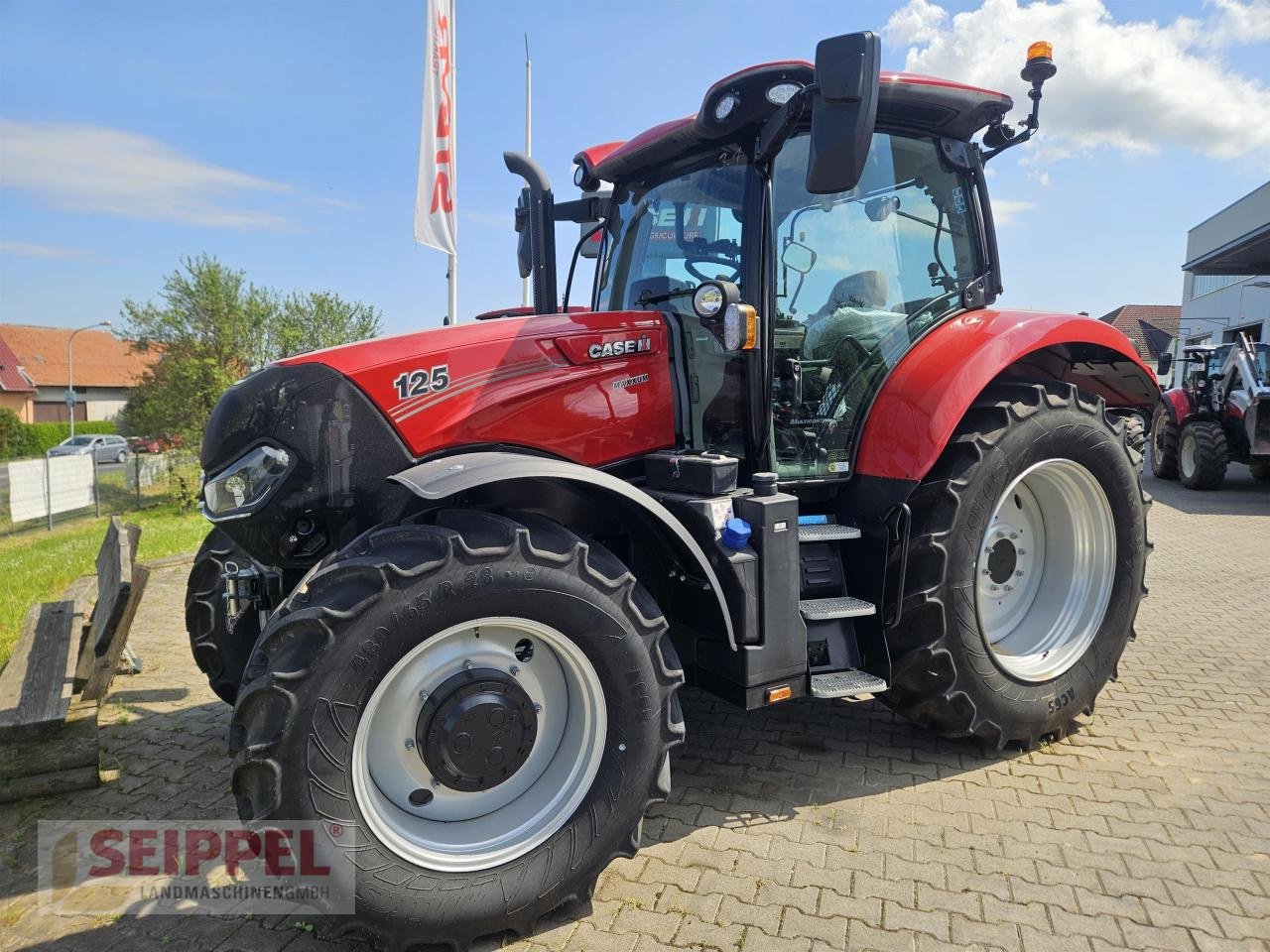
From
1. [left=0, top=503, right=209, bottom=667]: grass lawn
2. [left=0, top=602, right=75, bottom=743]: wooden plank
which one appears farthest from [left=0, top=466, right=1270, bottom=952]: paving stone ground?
[left=0, top=503, right=209, bottom=667]: grass lawn

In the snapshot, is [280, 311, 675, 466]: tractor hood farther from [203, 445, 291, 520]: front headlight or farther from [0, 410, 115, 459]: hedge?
[0, 410, 115, 459]: hedge

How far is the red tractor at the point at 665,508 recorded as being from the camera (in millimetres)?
2314

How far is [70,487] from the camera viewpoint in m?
14.6

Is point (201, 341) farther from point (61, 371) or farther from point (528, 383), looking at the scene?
point (61, 371)

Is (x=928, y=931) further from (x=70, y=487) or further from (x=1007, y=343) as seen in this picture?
(x=70, y=487)

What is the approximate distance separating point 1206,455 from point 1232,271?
16.7 meters

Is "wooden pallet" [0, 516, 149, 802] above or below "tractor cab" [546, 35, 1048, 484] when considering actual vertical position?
below

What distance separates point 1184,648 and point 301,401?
5198mm

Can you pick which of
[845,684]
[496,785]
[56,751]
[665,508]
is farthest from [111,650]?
[845,684]

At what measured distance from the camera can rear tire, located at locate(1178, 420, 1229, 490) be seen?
1205cm

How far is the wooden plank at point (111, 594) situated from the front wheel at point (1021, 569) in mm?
3409

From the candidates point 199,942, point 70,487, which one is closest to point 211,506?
point 199,942

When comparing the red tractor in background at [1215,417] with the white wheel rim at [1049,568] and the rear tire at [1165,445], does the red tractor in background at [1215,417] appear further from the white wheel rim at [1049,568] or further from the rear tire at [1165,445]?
the white wheel rim at [1049,568]

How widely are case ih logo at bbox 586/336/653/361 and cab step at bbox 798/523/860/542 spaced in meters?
0.95
